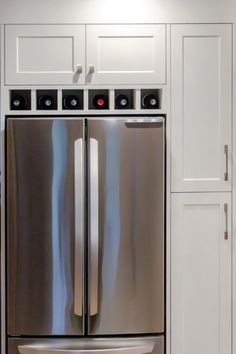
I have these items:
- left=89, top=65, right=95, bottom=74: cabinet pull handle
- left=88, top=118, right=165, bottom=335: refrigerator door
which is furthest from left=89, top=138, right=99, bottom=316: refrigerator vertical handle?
left=89, top=65, right=95, bottom=74: cabinet pull handle

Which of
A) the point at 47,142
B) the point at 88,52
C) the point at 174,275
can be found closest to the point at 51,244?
the point at 47,142

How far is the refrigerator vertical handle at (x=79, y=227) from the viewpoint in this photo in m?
2.20

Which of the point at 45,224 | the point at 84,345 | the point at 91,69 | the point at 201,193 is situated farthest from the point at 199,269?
the point at 91,69

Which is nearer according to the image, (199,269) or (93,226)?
(93,226)

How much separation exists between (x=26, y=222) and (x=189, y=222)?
3.00 ft

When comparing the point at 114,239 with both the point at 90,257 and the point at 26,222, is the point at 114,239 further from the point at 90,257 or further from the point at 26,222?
the point at 26,222

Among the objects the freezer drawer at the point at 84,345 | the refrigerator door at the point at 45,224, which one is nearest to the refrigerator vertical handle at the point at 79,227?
the refrigerator door at the point at 45,224

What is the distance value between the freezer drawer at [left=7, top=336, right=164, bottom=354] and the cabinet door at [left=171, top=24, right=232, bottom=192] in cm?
88

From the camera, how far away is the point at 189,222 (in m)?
2.33

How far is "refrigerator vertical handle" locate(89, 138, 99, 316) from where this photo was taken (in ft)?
7.23

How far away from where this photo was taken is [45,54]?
229cm

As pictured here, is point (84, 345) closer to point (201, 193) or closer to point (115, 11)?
point (201, 193)

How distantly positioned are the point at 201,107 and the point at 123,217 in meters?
0.77

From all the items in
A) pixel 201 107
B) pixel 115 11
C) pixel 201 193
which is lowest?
pixel 201 193
